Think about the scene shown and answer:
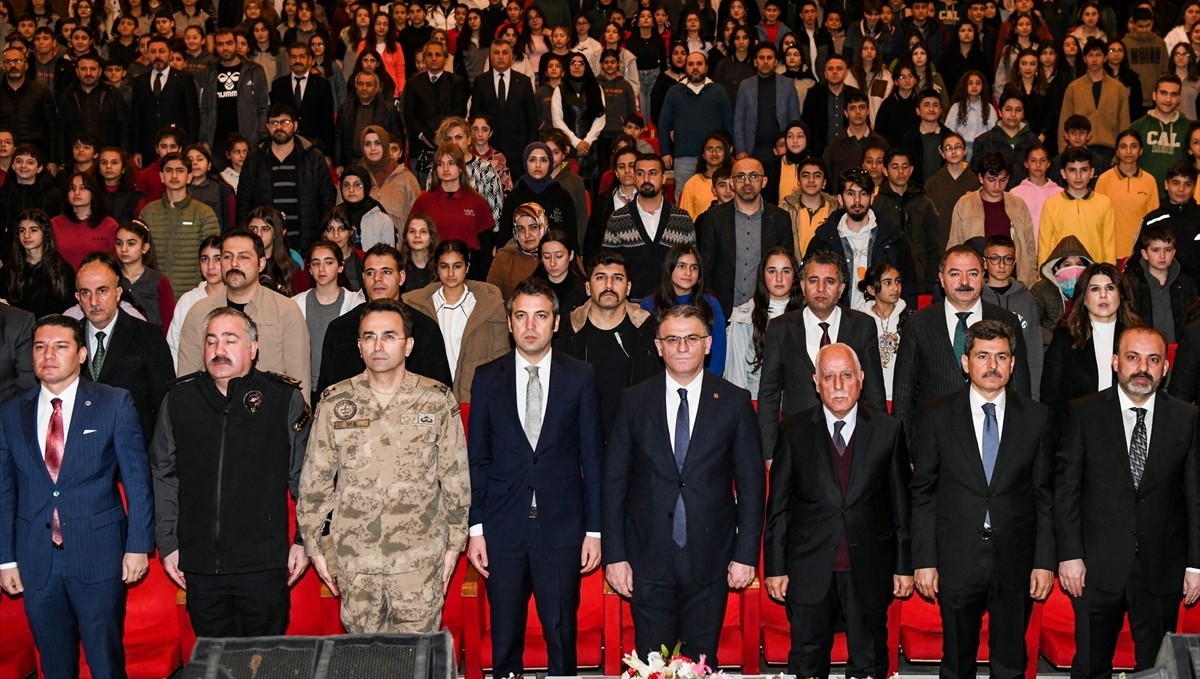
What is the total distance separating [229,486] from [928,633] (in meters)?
3.19

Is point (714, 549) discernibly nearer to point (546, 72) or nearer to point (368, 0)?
point (546, 72)

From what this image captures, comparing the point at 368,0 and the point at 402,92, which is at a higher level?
the point at 368,0

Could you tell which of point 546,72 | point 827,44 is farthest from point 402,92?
point 827,44

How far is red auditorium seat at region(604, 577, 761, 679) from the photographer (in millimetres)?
6199

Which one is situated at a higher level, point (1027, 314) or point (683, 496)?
point (1027, 314)

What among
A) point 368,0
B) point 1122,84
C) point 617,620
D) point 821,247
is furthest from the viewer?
point 368,0

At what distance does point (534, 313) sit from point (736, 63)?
24.2ft

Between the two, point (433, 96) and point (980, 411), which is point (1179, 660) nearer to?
point (980, 411)

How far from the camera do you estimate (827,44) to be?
1427 cm

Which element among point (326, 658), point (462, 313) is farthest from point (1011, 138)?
point (326, 658)

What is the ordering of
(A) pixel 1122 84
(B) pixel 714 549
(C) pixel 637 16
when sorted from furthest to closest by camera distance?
(C) pixel 637 16, (A) pixel 1122 84, (B) pixel 714 549

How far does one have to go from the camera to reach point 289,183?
10195 mm

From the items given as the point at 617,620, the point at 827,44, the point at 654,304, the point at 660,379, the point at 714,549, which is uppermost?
the point at 827,44

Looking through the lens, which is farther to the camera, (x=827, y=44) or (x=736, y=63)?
(x=827, y=44)
